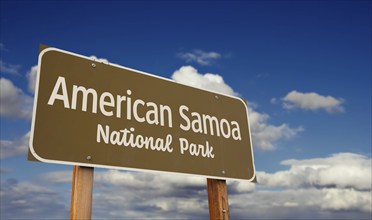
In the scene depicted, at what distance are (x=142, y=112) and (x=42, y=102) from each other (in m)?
0.96

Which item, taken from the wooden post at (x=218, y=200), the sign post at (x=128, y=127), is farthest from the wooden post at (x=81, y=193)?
the wooden post at (x=218, y=200)

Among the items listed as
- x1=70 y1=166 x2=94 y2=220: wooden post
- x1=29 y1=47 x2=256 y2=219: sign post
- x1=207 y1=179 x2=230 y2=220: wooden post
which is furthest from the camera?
x1=207 y1=179 x2=230 y2=220: wooden post

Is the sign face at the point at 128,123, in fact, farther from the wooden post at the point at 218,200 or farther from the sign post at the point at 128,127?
the wooden post at the point at 218,200

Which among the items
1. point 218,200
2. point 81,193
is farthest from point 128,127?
point 218,200

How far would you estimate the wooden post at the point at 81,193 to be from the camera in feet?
9.18

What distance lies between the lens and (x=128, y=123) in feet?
10.9

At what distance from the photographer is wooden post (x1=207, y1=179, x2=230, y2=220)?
3.74 m

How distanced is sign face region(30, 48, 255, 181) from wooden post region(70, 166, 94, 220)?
0.09 m

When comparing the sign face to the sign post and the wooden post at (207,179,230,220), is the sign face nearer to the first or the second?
the sign post

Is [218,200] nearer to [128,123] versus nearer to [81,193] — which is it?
[128,123]

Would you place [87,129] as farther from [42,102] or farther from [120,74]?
[120,74]

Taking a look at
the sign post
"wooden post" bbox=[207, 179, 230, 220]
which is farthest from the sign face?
"wooden post" bbox=[207, 179, 230, 220]

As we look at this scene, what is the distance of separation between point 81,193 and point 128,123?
2.62ft

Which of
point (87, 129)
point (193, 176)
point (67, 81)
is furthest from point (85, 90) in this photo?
point (193, 176)
